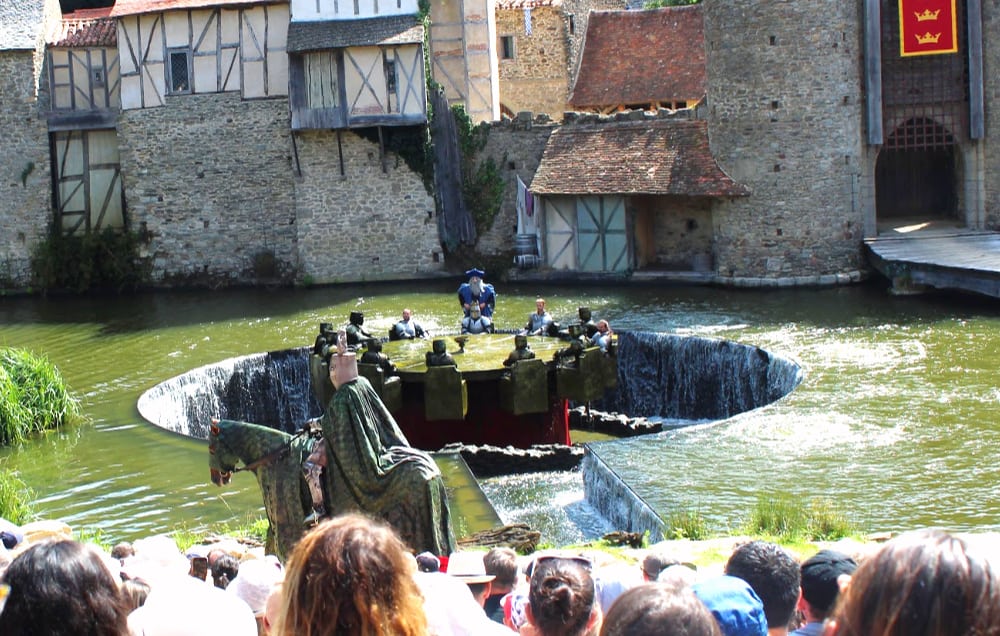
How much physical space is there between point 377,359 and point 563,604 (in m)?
11.0

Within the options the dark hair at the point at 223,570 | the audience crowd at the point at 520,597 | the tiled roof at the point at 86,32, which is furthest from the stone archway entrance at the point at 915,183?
the audience crowd at the point at 520,597

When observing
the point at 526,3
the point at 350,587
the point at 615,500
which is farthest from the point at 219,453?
the point at 526,3

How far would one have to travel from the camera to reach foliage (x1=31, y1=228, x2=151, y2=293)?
92.5 feet

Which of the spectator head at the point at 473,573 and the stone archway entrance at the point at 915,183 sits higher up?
the stone archway entrance at the point at 915,183

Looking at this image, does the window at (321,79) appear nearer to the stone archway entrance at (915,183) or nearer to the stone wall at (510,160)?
the stone wall at (510,160)

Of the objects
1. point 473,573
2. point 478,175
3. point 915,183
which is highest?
point 478,175

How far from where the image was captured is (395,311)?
24109 mm

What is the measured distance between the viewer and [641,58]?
3281 cm

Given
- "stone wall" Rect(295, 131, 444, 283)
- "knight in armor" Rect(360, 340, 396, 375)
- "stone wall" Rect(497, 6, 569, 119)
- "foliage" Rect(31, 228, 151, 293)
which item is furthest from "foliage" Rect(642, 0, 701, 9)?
"knight in armor" Rect(360, 340, 396, 375)

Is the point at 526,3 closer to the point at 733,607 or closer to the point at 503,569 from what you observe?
the point at 503,569

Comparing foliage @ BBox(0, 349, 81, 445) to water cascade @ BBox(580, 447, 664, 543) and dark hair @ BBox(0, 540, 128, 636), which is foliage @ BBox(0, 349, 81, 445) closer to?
water cascade @ BBox(580, 447, 664, 543)

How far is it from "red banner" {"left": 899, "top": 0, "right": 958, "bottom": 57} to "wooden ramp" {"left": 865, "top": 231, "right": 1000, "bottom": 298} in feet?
10.5

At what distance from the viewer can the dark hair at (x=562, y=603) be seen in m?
4.29

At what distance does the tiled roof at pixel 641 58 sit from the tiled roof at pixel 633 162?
5472mm
